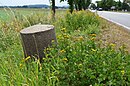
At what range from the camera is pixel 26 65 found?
4.63 metres

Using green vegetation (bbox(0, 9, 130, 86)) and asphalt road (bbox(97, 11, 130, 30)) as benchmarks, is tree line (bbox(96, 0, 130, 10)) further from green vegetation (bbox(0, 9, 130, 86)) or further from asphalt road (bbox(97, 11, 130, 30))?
green vegetation (bbox(0, 9, 130, 86))

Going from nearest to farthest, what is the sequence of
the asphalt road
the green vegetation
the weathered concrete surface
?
the green vegetation < the weathered concrete surface < the asphalt road

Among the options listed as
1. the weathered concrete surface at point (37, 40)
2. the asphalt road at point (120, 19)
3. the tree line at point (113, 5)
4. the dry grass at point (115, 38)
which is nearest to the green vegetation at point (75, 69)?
the weathered concrete surface at point (37, 40)

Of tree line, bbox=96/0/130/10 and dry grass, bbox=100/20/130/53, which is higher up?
dry grass, bbox=100/20/130/53

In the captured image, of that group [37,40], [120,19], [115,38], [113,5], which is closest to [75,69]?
[37,40]

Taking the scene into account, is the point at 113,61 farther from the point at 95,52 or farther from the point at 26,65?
the point at 26,65

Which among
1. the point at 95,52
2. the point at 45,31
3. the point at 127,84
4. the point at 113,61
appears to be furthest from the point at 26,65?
the point at 127,84

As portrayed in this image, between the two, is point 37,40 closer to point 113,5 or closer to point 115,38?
point 115,38

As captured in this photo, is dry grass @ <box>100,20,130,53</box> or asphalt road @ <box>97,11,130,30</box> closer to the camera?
dry grass @ <box>100,20,130,53</box>

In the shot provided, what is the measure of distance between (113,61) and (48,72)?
0.92m

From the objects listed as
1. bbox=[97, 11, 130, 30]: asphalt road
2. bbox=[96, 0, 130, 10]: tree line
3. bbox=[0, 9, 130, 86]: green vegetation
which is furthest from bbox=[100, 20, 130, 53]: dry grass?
bbox=[96, 0, 130, 10]: tree line

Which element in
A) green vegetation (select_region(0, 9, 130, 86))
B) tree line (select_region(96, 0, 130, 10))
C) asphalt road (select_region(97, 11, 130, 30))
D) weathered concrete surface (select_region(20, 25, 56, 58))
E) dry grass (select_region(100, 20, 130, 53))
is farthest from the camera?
tree line (select_region(96, 0, 130, 10))

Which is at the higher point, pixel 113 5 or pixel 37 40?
pixel 37 40

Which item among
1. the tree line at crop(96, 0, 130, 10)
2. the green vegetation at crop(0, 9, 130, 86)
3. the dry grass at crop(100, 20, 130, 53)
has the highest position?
the green vegetation at crop(0, 9, 130, 86)
